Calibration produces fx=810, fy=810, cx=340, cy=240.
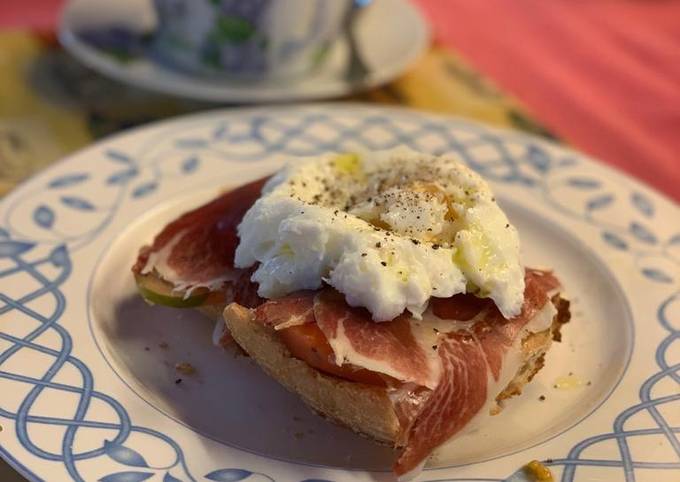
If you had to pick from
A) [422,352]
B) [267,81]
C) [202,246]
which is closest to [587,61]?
[267,81]

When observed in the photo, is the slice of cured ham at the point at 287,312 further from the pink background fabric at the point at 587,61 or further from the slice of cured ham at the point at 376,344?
the pink background fabric at the point at 587,61

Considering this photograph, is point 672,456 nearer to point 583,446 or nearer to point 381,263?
point 583,446

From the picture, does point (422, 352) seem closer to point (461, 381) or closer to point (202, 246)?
point (461, 381)

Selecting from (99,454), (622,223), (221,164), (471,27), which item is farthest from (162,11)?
(99,454)

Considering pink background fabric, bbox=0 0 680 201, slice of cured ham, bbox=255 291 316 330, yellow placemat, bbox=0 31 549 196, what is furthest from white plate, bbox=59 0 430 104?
slice of cured ham, bbox=255 291 316 330

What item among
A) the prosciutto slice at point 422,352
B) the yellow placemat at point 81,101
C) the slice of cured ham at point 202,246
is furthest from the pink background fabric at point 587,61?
the slice of cured ham at point 202,246

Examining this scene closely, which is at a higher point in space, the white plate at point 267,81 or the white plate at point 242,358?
the white plate at point 267,81
